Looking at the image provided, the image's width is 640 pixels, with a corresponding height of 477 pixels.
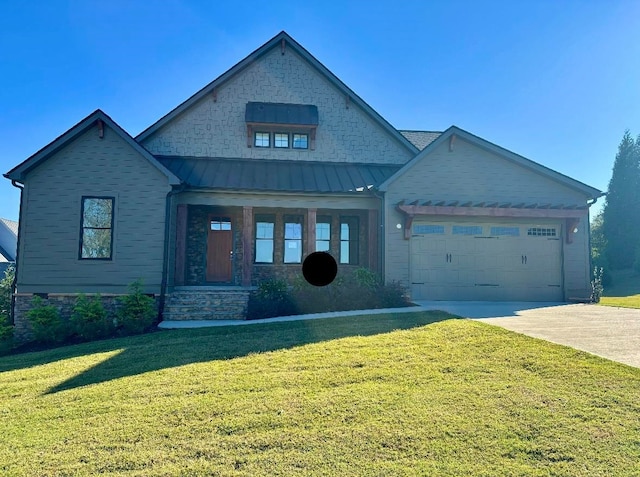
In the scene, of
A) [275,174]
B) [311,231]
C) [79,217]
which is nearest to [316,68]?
[275,174]

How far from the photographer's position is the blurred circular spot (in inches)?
490

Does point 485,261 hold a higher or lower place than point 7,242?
lower

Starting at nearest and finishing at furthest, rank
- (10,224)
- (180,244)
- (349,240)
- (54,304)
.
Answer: (54,304) < (180,244) < (349,240) < (10,224)

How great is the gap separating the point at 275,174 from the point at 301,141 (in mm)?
2235

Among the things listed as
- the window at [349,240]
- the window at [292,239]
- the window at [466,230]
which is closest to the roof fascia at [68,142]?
the window at [292,239]

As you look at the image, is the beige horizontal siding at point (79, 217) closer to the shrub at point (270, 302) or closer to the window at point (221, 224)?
the window at point (221, 224)

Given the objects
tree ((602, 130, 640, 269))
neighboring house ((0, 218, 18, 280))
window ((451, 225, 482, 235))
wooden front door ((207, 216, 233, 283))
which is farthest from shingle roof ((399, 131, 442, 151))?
neighboring house ((0, 218, 18, 280))

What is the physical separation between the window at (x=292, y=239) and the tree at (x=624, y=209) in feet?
93.8

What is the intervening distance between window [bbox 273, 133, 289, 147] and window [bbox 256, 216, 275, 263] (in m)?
3.22

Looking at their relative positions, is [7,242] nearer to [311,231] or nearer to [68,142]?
[68,142]

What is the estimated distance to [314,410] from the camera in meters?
4.22

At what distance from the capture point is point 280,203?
12820mm

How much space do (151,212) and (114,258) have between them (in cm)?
175

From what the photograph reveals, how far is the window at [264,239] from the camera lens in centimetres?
1395
